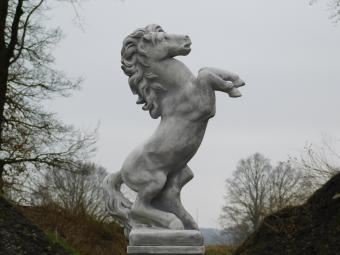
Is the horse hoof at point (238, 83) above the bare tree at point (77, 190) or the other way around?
the other way around

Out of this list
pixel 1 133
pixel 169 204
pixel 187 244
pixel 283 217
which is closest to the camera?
pixel 187 244

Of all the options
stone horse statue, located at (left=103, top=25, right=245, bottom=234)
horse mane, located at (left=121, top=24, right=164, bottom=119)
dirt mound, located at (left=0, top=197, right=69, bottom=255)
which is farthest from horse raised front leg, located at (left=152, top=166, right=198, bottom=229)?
dirt mound, located at (left=0, top=197, right=69, bottom=255)

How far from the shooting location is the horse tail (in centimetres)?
478

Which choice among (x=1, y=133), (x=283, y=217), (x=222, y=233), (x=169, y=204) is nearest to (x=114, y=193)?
(x=169, y=204)

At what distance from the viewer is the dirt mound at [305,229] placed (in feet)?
32.3

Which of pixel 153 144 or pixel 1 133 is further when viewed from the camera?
pixel 1 133

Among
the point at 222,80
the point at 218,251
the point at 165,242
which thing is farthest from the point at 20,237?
the point at 222,80

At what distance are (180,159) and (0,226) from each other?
6967 mm

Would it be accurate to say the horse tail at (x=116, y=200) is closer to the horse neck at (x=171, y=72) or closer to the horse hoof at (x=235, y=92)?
the horse neck at (x=171, y=72)

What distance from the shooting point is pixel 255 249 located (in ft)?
35.2

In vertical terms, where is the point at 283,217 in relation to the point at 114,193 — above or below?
above

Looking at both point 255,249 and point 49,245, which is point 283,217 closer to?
point 255,249

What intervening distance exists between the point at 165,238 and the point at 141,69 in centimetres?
145

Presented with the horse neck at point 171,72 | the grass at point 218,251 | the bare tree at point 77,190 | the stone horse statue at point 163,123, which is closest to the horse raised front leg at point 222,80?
the stone horse statue at point 163,123
